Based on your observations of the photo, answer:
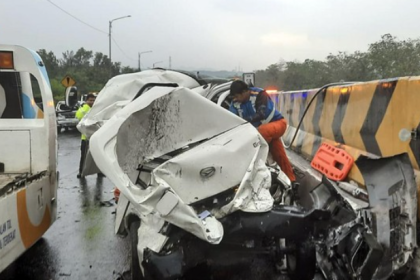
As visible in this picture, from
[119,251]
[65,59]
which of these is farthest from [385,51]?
[65,59]

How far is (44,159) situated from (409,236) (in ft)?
12.7

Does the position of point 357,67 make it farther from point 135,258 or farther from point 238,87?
point 135,258

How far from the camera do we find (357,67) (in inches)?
1112

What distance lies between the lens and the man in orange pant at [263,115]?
5.23 meters

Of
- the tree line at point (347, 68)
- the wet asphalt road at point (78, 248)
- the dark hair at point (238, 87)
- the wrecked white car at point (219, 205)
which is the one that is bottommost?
the wet asphalt road at point (78, 248)

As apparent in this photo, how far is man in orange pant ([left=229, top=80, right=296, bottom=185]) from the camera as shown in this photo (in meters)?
5.23

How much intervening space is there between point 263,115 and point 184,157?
218 centimetres

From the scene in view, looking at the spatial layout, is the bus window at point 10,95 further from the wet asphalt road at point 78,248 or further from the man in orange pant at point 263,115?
the man in orange pant at point 263,115

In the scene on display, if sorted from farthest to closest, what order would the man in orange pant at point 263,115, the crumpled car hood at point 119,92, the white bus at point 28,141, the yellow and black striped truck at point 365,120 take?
the man in orange pant at point 263,115 → the crumpled car hood at point 119,92 → the white bus at point 28,141 → the yellow and black striped truck at point 365,120

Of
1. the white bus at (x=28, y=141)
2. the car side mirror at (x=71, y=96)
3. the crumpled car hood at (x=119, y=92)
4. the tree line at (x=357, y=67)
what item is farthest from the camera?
the tree line at (x=357, y=67)

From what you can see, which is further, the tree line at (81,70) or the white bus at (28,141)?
the tree line at (81,70)

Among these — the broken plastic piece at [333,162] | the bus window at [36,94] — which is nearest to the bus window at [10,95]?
the bus window at [36,94]

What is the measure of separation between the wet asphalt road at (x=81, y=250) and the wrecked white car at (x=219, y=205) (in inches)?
18.1

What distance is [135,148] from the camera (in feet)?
12.0
